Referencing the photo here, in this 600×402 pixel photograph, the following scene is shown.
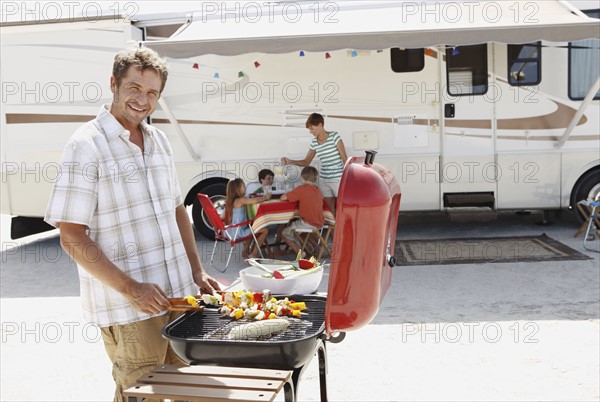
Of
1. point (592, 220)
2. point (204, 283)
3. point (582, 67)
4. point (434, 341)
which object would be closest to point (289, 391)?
point (204, 283)

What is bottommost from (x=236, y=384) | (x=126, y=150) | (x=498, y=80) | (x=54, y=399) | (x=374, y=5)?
(x=54, y=399)

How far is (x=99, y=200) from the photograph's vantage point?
7.94ft

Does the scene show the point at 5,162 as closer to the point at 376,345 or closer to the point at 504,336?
the point at 376,345

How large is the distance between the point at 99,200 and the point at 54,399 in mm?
1987

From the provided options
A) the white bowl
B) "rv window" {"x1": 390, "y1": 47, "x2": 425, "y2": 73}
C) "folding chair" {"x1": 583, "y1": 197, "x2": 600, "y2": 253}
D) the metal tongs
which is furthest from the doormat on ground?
the metal tongs

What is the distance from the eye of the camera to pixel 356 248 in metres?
2.12

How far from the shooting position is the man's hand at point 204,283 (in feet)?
8.98

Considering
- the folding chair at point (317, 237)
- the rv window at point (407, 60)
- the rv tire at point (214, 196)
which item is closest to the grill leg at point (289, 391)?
the folding chair at point (317, 237)

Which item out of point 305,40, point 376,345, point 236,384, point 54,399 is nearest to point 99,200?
point 236,384

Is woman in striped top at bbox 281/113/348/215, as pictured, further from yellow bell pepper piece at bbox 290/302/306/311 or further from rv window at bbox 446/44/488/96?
yellow bell pepper piece at bbox 290/302/306/311

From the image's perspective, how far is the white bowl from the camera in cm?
266

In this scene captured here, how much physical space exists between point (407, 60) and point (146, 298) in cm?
635

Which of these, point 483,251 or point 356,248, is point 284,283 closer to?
point 356,248

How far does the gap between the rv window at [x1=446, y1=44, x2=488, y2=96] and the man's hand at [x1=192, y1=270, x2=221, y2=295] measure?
5.88m
